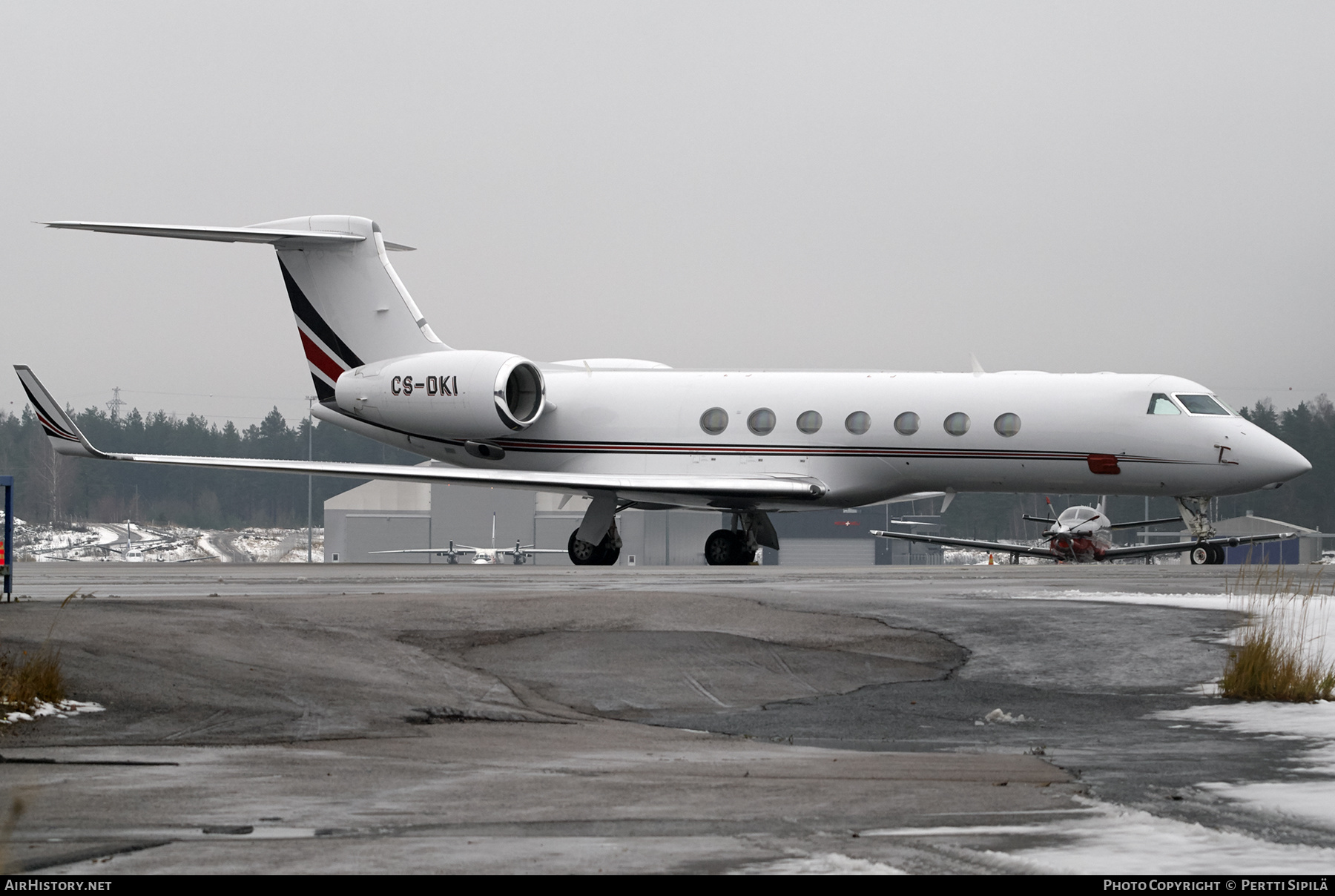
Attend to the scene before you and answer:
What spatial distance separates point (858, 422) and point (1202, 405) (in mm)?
4857

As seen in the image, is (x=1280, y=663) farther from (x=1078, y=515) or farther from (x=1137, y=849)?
(x=1078, y=515)

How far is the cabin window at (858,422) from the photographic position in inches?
907

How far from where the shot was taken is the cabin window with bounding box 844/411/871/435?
2303 centimetres

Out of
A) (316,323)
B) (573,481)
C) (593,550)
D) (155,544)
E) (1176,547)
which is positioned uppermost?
(316,323)

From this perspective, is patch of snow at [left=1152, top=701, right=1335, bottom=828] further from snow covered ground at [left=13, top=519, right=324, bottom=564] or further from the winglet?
snow covered ground at [left=13, top=519, right=324, bottom=564]

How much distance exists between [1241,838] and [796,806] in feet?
4.88

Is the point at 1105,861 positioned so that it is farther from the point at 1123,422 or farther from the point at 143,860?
the point at 1123,422

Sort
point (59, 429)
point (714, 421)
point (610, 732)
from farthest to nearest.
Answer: point (714, 421) → point (59, 429) → point (610, 732)

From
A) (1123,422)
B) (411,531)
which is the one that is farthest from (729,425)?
(411,531)

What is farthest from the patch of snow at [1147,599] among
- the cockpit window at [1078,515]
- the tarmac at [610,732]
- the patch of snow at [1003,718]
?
the cockpit window at [1078,515]

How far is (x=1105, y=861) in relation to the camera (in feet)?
14.6

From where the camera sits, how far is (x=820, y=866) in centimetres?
438

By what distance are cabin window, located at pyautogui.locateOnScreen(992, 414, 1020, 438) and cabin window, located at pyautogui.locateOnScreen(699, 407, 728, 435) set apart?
174 inches

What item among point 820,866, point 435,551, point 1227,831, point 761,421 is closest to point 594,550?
point 761,421
